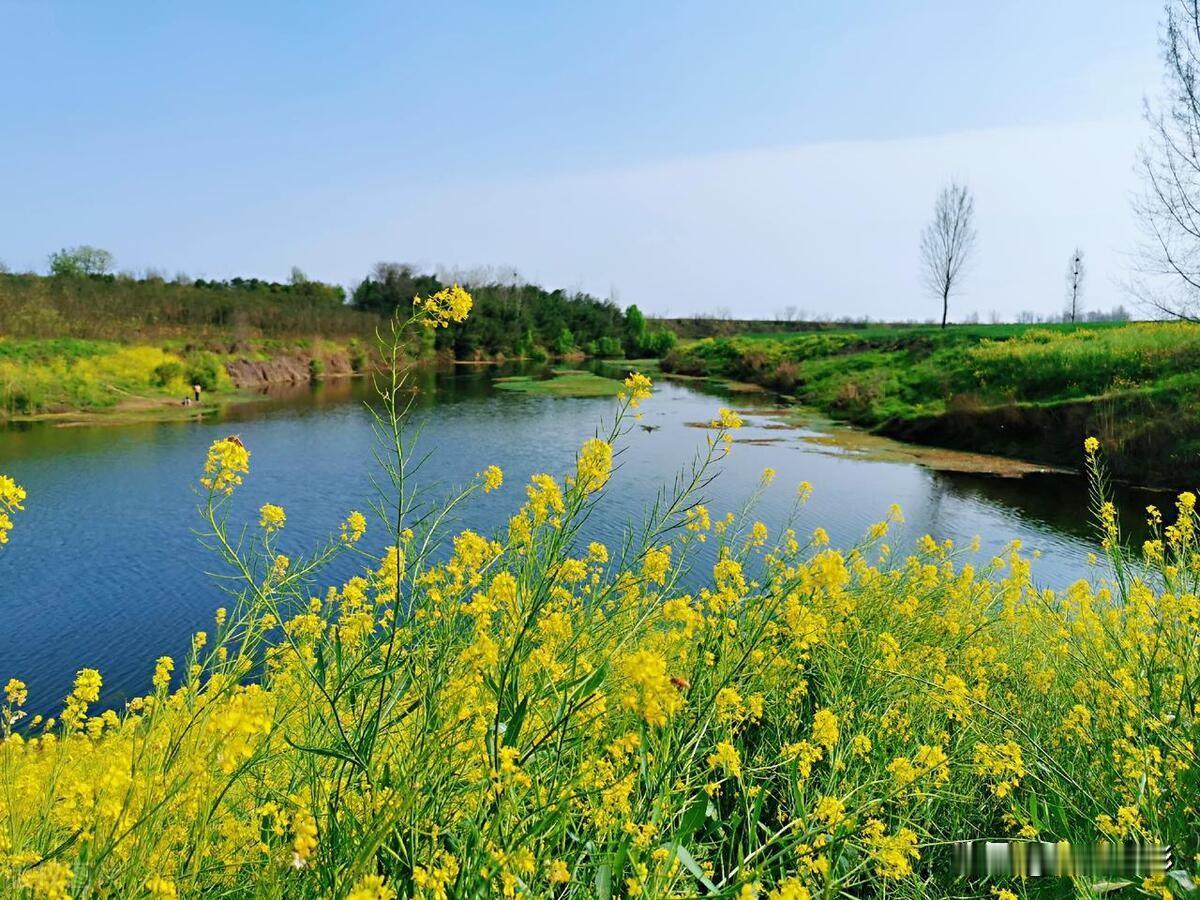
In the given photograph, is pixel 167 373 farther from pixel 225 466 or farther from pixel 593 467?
pixel 593 467

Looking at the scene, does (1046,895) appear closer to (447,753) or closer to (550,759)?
(550,759)

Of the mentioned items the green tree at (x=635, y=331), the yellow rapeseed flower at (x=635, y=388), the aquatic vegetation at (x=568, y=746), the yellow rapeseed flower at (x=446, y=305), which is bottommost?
the aquatic vegetation at (x=568, y=746)

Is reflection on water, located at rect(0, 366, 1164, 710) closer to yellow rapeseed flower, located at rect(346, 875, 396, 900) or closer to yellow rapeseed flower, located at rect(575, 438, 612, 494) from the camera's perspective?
yellow rapeseed flower, located at rect(575, 438, 612, 494)

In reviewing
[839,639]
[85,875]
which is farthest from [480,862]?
[839,639]

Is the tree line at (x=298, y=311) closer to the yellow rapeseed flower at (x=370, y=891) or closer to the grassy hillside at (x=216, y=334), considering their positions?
the grassy hillside at (x=216, y=334)

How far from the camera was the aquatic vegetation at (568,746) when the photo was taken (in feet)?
5.73

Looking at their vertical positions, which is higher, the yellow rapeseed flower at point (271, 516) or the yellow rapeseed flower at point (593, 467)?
the yellow rapeseed flower at point (593, 467)

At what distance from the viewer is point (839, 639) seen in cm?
435

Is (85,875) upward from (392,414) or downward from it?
downward

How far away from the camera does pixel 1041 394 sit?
23953 mm

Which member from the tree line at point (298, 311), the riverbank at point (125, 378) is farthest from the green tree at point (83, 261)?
the riverbank at point (125, 378)

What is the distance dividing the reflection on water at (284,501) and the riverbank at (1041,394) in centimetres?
185

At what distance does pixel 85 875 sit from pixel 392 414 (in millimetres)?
1263

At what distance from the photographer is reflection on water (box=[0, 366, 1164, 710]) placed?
374 inches
